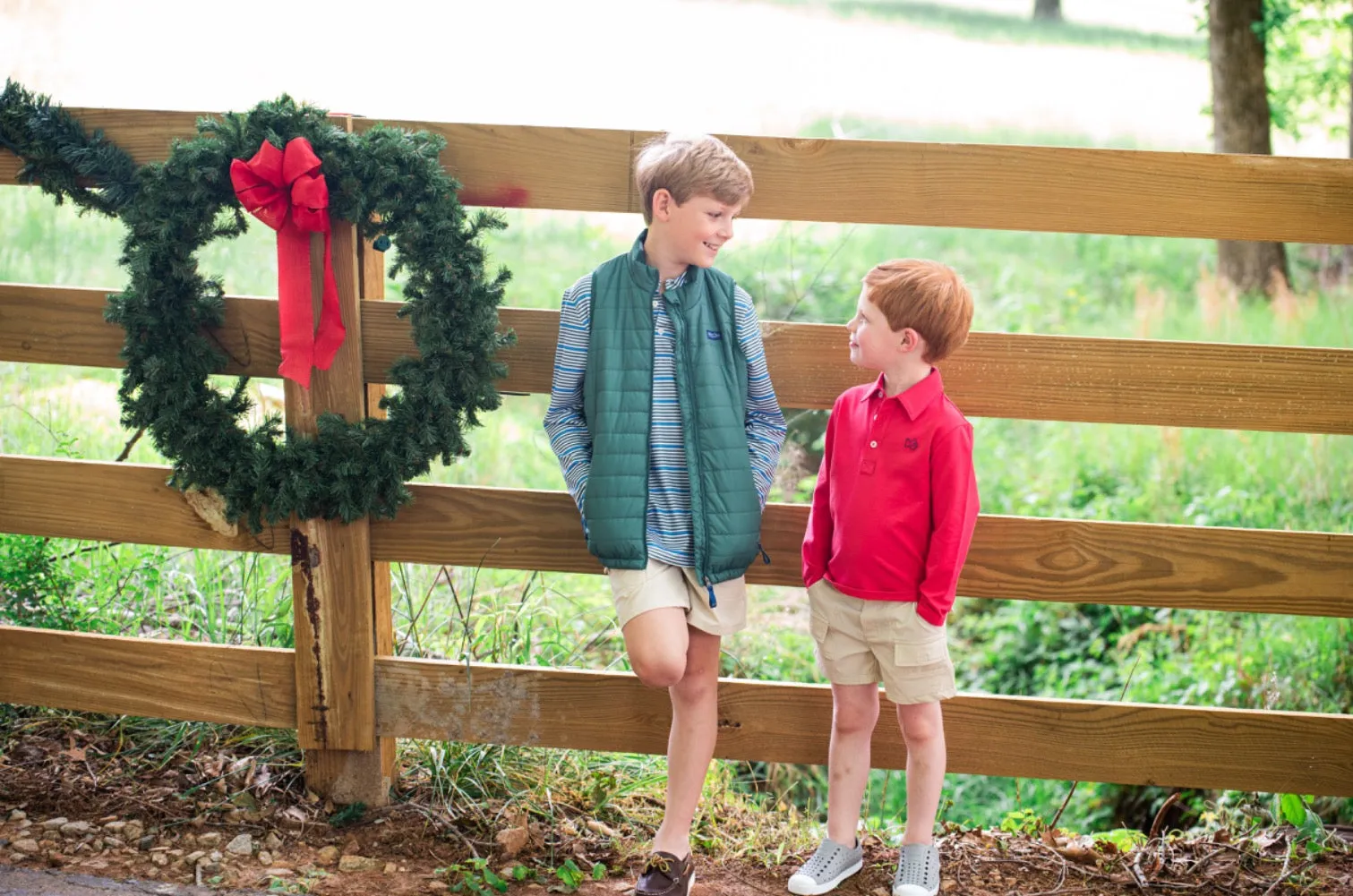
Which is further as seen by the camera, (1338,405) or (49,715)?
(49,715)

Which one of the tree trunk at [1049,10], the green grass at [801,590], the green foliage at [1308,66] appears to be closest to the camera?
the green grass at [801,590]

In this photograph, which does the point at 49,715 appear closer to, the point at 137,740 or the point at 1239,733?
the point at 137,740

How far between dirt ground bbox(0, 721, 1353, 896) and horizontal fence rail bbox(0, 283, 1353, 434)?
1204 mm

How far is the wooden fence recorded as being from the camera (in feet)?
9.60

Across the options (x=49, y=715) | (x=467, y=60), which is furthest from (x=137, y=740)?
(x=467, y=60)

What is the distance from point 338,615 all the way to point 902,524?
1.58 m

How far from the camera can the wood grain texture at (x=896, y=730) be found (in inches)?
123

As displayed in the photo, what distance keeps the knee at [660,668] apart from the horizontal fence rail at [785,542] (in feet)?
1.38

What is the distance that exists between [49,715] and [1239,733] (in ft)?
11.7

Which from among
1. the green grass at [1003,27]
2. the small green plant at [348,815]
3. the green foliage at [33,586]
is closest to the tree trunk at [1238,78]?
the small green plant at [348,815]

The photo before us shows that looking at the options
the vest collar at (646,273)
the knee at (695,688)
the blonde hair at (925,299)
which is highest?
the vest collar at (646,273)

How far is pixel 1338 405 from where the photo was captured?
9.68 ft

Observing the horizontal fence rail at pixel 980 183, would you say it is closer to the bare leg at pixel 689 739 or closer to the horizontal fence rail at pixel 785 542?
the horizontal fence rail at pixel 785 542

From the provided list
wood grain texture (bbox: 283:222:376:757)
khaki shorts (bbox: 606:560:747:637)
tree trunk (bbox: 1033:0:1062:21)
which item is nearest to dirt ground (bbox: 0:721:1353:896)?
wood grain texture (bbox: 283:222:376:757)
